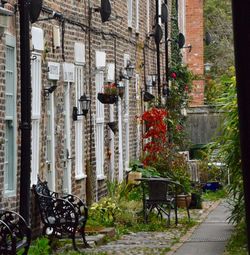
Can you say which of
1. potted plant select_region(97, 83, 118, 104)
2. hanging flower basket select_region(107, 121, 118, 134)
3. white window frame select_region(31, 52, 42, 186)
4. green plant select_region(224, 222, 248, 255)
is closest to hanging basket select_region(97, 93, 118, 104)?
potted plant select_region(97, 83, 118, 104)

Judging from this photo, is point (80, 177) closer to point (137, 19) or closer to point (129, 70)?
point (129, 70)

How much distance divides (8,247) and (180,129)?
59.5 ft

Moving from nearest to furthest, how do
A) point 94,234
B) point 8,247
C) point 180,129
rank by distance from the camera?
point 8,247 < point 94,234 < point 180,129

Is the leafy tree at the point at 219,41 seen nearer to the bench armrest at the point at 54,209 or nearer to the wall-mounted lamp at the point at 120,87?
the wall-mounted lamp at the point at 120,87

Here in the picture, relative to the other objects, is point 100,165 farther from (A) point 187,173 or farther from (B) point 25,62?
(B) point 25,62

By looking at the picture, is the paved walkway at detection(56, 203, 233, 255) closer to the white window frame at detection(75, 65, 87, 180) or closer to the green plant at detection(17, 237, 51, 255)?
the green plant at detection(17, 237, 51, 255)

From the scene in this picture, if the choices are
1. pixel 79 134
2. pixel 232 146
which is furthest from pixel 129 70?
pixel 232 146

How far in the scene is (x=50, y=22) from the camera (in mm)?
14227

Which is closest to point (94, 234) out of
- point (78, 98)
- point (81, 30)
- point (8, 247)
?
point (78, 98)

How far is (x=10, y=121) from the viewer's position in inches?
476

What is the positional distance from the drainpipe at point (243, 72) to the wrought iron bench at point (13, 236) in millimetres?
7590

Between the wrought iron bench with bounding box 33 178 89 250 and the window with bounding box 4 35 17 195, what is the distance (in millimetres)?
559

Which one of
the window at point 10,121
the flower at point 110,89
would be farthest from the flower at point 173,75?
the window at point 10,121

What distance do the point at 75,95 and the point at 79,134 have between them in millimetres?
849
